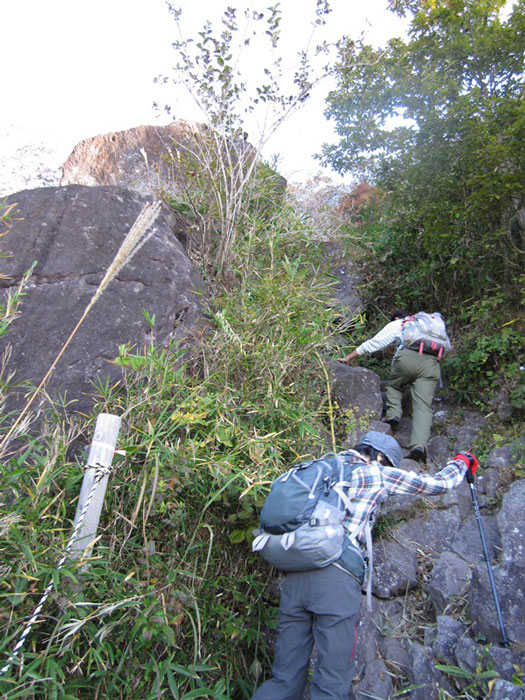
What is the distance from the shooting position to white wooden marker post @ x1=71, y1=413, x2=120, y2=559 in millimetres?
2523

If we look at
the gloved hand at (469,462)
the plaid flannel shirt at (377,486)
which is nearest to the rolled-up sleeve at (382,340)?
the gloved hand at (469,462)

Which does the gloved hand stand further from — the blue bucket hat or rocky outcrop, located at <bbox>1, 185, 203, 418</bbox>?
rocky outcrop, located at <bbox>1, 185, 203, 418</bbox>

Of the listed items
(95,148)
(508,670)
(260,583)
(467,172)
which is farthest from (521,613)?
(95,148)

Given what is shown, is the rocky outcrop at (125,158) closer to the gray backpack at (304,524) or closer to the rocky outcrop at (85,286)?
the rocky outcrop at (85,286)

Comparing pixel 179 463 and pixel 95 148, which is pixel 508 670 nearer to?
pixel 179 463

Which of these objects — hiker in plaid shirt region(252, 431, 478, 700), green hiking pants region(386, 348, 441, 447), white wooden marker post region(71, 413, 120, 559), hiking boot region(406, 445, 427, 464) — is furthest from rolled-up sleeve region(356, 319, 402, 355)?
white wooden marker post region(71, 413, 120, 559)

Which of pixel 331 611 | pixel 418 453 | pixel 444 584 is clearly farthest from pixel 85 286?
pixel 444 584

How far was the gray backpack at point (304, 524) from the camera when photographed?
8.52ft

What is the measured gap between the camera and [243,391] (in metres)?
3.93

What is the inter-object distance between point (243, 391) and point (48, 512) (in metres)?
1.72

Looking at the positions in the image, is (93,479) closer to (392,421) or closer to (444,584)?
(444,584)

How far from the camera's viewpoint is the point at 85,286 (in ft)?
14.4

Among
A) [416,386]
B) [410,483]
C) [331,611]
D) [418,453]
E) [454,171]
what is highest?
[454,171]

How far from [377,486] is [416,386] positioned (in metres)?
2.56
